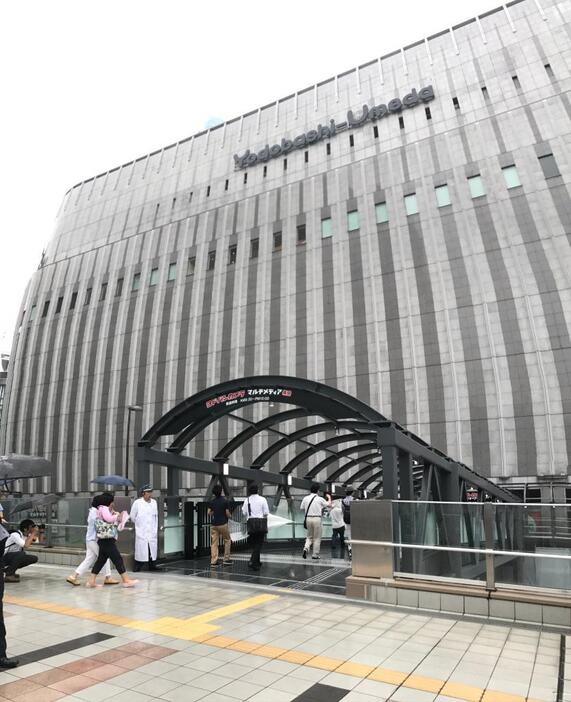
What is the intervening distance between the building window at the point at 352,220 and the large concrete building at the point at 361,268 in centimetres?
33

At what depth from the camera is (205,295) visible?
3988 cm

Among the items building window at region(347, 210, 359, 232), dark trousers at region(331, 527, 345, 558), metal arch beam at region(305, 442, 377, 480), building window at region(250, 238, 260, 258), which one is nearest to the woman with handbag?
dark trousers at region(331, 527, 345, 558)

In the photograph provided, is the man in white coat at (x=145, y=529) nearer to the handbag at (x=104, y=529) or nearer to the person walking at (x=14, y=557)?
the handbag at (x=104, y=529)

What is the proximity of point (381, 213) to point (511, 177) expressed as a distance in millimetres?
8254

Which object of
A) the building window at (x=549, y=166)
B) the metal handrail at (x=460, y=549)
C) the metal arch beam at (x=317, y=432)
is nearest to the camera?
the metal handrail at (x=460, y=549)

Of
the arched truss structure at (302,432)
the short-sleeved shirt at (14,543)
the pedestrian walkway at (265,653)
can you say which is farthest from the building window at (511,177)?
the short-sleeved shirt at (14,543)

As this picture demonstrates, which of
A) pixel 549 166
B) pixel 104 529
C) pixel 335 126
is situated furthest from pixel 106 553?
pixel 335 126

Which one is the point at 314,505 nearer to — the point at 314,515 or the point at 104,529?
the point at 314,515

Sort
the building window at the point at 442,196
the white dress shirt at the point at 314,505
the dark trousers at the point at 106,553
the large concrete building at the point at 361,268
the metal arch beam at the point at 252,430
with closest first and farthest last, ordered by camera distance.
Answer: the dark trousers at the point at 106,553 < the white dress shirt at the point at 314,505 < the metal arch beam at the point at 252,430 < the large concrete building at the point at 361,268 < the building window at the point at 442,196

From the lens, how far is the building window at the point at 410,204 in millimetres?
33469

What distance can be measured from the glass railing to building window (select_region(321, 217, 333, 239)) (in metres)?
30.2

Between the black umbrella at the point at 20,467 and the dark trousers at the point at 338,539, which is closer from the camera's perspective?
the dark trousers at the point at 338,539

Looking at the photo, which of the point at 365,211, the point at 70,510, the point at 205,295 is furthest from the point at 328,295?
the point at 70,510

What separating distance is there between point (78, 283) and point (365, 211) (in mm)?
28686
